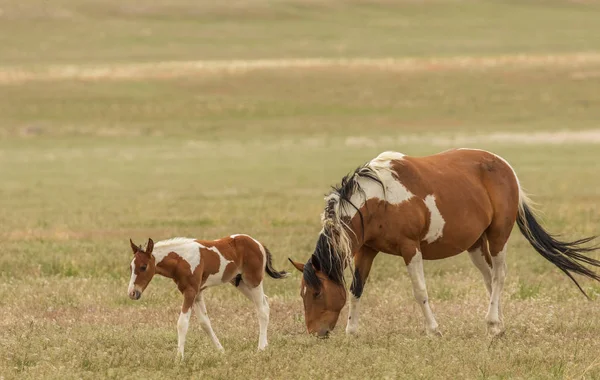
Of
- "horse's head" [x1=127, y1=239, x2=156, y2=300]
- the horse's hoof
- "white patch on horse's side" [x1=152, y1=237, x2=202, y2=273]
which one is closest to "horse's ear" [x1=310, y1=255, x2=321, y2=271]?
"white patch on horse's side" [x1=152, y1=237, x2=202, y2=273]

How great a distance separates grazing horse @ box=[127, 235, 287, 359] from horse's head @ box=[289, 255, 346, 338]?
0.43 meters

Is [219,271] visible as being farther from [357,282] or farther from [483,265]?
[483,265]

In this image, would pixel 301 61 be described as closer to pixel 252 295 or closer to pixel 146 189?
pixel 146 189

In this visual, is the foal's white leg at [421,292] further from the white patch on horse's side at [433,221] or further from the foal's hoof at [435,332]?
the white patch on horse's side at [433,221]

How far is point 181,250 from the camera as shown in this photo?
1019 centimetres

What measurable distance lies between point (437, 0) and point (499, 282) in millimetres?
122845

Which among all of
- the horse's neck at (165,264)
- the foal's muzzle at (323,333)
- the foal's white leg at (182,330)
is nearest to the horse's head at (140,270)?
the horse's neck at (165,264)

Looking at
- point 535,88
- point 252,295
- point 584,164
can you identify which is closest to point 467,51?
point 535,88

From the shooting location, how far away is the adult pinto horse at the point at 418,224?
421 inches

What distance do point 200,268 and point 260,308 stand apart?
798mm

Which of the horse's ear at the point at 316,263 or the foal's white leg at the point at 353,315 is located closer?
the horse's ear at the point at 316,263

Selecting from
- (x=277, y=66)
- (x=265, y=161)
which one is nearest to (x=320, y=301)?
(x=265, y=161)

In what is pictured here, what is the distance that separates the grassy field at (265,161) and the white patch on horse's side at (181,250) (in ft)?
2.65

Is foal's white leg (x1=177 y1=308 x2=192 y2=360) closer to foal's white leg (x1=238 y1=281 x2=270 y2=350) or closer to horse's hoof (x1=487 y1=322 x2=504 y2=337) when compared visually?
foal's white leg (x1=238 y1=281 x2=270 y2=350)
